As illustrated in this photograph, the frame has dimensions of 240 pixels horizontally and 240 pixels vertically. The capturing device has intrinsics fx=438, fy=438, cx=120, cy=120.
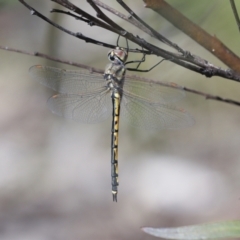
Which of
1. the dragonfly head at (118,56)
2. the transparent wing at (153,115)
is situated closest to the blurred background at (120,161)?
the transparent wing at (153,115)

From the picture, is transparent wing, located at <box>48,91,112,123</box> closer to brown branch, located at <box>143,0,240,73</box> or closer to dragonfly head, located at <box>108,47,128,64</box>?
dragonfly head, located at <box>108,47,128,64</box>

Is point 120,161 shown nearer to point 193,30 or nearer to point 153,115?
point 153,115

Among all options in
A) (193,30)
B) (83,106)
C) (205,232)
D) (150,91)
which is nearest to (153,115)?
(150,91)

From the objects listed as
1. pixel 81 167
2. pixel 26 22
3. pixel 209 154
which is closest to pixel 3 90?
pixel 26 22

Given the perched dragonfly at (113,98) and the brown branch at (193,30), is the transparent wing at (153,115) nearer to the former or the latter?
the perched dragonfly at (113,98)

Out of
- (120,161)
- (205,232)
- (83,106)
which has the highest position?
(83,106)

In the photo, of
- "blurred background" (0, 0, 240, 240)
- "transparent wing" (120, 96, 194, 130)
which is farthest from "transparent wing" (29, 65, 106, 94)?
"blurred background" (0, 0, 240, 240)
